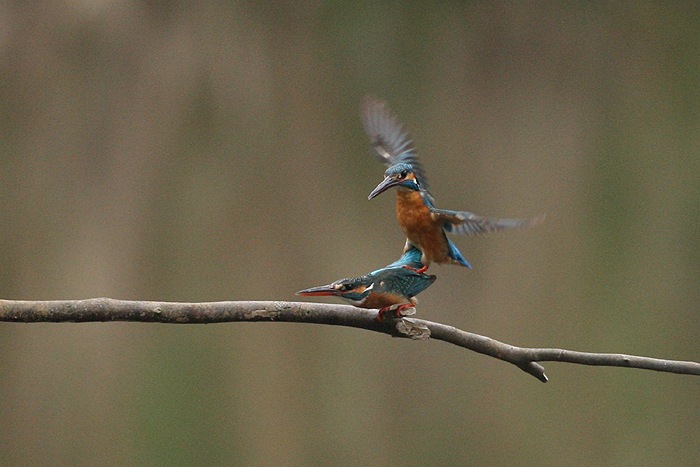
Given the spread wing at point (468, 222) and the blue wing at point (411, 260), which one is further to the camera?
the blue wing at point (411, 260)

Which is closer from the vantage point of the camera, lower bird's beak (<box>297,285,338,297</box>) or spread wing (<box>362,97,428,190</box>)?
lower bird's beak (<box>297,285,338,297</box>)

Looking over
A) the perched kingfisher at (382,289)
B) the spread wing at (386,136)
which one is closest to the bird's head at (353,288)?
the perched kingfisher at (382,289)

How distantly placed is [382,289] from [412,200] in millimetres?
83

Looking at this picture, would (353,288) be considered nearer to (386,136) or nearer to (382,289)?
(382,289)

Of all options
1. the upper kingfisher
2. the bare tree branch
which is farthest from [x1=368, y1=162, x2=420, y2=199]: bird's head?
the bare tree branch

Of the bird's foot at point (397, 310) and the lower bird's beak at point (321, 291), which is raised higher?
the lower bird's beak at point (321, 291)

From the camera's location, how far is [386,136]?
0.71 metres

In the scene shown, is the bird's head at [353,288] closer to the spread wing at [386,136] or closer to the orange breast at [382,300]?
the orange breast at [382,300]

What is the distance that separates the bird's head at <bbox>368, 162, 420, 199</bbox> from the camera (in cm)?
63

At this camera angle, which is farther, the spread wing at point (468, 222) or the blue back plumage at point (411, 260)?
the blue back plumage at point (411, 260)

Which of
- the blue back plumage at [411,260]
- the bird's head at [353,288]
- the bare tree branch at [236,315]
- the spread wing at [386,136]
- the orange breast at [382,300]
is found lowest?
the bare tree branch at [236,315]

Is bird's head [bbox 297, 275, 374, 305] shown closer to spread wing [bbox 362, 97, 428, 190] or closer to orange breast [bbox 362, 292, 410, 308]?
orange breast [bbox 362, 292, 410, 308]

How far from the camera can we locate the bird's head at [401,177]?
63cm

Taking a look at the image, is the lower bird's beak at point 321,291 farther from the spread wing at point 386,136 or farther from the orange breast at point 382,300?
the spread wing at point 386,136
